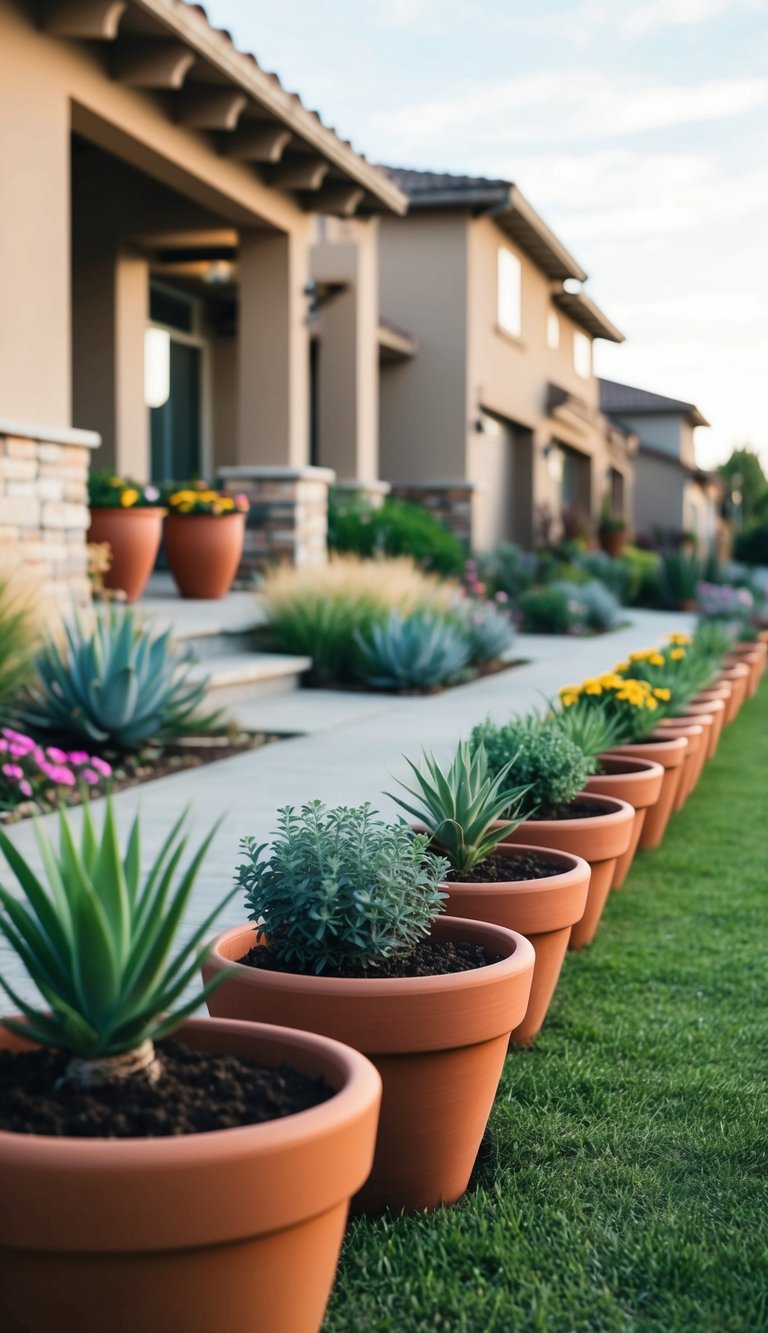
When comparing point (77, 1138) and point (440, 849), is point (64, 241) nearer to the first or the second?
point (440, 849)

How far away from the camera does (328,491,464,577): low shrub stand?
48.3 ft

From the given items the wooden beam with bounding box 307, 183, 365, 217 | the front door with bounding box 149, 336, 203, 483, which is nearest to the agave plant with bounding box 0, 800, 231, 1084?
the wooden beam with bounding box 307, 183, 365, 217

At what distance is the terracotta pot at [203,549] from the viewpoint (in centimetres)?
1160

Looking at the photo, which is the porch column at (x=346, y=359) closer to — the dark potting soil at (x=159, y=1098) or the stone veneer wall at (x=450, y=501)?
the stone veneer wall at (x=450, y=501)

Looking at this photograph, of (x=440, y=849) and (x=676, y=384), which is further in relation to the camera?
(x=676, y=384)

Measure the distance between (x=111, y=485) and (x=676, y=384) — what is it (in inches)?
1601

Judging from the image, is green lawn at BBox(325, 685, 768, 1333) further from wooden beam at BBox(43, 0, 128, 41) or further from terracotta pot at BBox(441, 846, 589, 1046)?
wooden beam at BBox(43, 0, 128, 41)

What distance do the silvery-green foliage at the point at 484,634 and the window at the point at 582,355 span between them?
16.7 metres

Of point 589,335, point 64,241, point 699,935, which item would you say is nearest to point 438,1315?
point 699,935

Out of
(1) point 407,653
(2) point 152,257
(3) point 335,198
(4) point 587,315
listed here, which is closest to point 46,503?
(1) point 407,653

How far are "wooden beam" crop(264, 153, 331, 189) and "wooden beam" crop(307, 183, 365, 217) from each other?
736 millimetres

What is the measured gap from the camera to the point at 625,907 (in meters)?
5.45

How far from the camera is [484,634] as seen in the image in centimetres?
1278

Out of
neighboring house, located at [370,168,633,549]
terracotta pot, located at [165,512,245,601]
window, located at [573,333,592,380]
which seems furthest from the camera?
window, located at [573,333,592,380]
